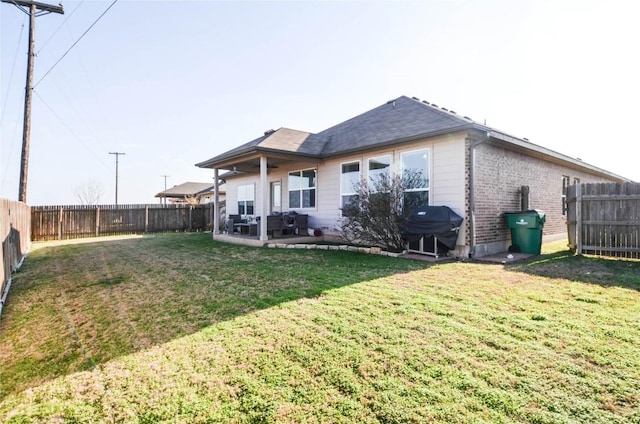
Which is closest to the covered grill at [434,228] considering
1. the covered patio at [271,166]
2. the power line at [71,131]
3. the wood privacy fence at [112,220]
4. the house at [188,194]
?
the covered patio at [271,166]

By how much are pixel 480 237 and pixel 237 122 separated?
14.0 m

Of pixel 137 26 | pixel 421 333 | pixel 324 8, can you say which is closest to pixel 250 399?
pixel 421 333

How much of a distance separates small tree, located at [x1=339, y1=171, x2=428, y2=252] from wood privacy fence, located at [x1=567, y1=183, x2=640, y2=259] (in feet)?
13.0

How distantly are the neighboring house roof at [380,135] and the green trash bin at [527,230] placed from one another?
2.05 metres

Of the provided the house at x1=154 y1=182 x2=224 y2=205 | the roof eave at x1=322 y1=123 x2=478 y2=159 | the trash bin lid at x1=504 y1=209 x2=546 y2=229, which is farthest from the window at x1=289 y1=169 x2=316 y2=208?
the house at x1=154 y1=182 x2=224 y2=205

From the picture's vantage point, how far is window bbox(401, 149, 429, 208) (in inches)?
327

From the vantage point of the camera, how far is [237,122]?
17.1 m

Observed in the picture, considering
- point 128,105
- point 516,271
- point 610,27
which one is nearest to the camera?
point 516,271

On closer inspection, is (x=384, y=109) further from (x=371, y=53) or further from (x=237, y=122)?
(x=237, y=122)

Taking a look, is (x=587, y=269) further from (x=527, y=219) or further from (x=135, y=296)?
(x=135, y=296)

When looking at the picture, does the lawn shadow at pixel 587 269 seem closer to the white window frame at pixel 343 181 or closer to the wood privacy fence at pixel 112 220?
the white window frame at pixel 343 181

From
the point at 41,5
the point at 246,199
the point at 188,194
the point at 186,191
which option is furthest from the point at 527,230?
the point at 186,191

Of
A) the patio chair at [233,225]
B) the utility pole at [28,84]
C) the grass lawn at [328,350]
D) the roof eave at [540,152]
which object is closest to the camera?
the grass lawn at [328,350]

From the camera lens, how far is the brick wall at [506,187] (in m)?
7.96
